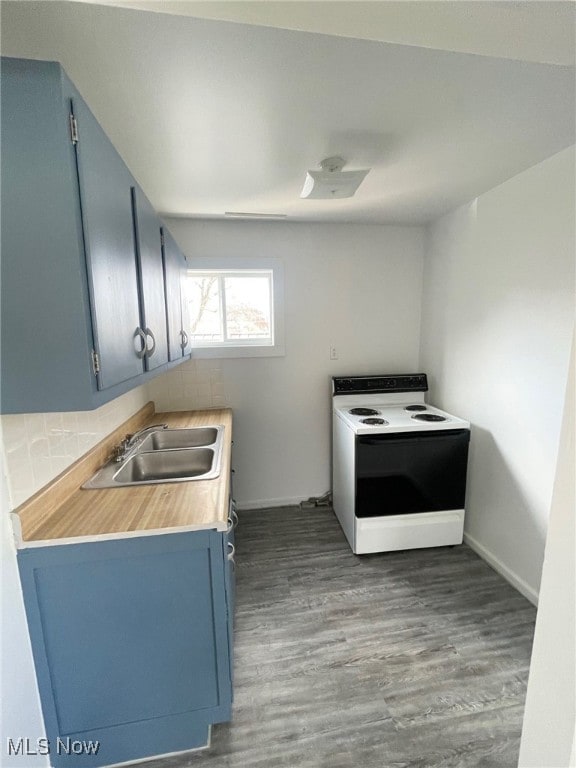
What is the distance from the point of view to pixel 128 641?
1101 mm

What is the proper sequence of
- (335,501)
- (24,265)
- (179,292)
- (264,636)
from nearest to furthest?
(24,265) → (264,636) → (179,292) → (335,501)

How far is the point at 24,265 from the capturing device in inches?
30.9

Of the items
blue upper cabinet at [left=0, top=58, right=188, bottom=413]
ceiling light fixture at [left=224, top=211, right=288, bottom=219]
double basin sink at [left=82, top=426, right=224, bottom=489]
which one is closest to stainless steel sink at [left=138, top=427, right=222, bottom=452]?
double basin sink at [left=82, top=426, right=224, bottom=489]

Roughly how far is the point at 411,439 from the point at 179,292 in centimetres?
174

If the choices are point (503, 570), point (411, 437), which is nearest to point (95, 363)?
point (411, 437)

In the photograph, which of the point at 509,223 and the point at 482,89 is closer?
the point at 482,89

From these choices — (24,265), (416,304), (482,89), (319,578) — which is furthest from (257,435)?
(482,89)

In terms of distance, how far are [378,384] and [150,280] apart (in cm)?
191

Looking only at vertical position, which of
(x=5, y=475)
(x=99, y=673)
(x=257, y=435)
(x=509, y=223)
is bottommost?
(x=99, y=673)

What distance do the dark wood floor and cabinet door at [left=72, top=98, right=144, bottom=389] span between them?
144 centimetres

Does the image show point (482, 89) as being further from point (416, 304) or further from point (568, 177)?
point (416, 304)

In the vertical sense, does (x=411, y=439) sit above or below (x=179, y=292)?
below

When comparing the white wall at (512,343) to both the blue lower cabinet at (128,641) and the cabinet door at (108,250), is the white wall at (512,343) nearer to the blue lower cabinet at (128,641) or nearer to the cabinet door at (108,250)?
the blue lower cabinet at (128,641)

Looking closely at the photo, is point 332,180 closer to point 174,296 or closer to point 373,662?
point 174,296
